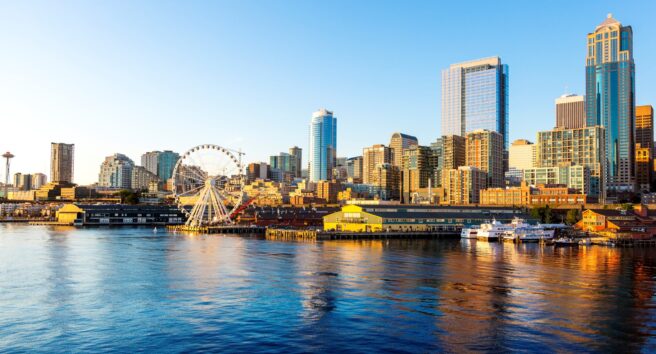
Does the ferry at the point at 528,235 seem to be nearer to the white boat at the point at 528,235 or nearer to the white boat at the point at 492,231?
the white boat at the point at 528,235

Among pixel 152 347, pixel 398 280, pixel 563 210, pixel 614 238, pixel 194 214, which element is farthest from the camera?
pixel 563 210

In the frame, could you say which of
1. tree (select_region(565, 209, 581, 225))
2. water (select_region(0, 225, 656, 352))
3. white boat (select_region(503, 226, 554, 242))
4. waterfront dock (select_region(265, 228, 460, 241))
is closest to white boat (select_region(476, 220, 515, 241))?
white boat (select_region(503, 226, 554, 242))

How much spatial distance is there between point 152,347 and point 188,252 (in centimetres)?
5569

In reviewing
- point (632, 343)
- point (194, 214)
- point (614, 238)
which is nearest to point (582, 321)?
point (632, 343)

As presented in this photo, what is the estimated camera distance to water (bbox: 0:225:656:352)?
114ft

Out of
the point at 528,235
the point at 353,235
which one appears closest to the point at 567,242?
the point at 528,235

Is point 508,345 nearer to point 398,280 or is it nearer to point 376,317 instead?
point 376,317

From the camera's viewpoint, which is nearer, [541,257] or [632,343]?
[632,343]

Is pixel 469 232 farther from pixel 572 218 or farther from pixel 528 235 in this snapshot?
pixel 572 218

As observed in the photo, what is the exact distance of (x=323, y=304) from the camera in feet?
148

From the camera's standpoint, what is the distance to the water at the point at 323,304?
34.9m

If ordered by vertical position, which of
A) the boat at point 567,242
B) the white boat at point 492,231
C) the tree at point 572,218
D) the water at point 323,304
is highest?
the tree at point 572,218

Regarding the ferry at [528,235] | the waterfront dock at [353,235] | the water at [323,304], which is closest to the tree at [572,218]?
the ferry at [528,235]

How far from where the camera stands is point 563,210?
18425 cm
